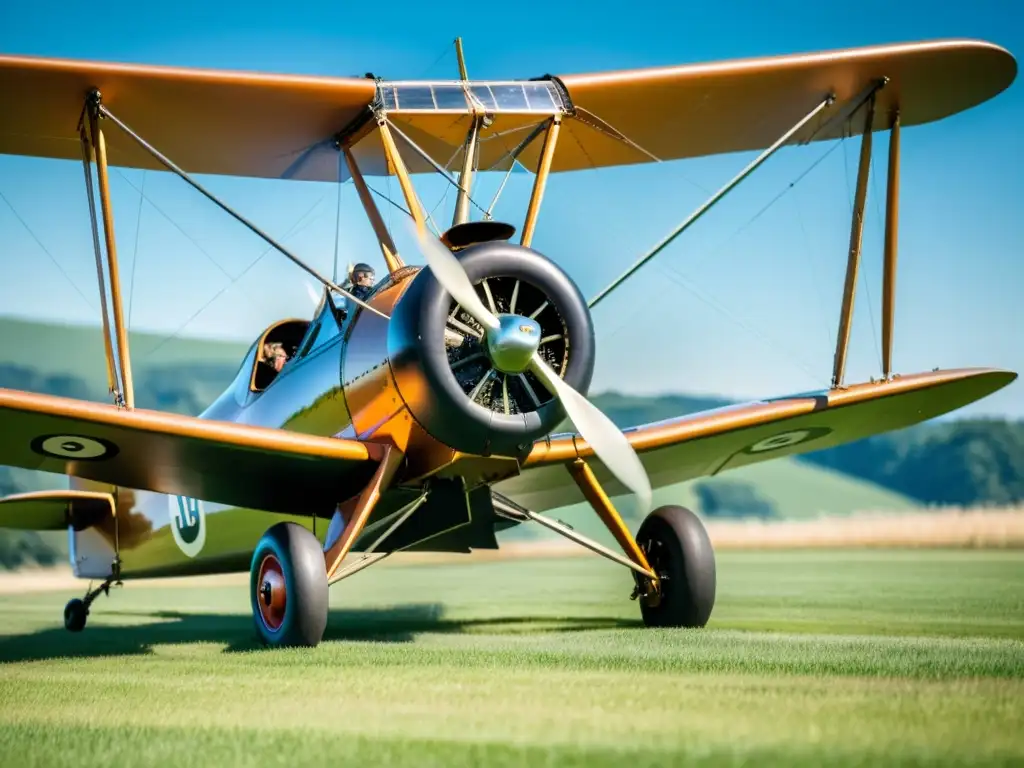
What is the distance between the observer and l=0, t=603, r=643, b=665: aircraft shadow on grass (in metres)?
7.31

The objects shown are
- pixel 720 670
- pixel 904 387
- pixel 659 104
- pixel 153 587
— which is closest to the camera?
pixel 720 670

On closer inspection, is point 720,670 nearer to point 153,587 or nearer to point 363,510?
point 363,510

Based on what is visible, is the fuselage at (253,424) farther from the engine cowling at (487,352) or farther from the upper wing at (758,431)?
the upper wing at (758,431)

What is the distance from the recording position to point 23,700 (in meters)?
4.41

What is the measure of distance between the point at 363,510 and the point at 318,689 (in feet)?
7.73

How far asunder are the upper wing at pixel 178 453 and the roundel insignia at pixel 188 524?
1.88 m

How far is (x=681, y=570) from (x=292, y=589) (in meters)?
2.45

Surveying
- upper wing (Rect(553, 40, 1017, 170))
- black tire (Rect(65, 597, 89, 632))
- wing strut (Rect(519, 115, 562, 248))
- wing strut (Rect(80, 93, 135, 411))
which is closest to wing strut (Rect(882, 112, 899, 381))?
upper wing (Rect(553, 40, 1017, 170))

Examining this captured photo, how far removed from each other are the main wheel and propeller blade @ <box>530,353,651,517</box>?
62.0 inches

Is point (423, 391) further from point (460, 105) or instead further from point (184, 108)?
point (184, 108)

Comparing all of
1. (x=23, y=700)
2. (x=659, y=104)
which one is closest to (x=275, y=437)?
(x=23, y=700)

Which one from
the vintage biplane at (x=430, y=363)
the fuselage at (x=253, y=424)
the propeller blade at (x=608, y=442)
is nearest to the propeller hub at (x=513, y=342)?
the vintage biplane at (x=430, y=363)

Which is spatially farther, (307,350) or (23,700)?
(307,350)

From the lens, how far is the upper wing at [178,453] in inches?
254
